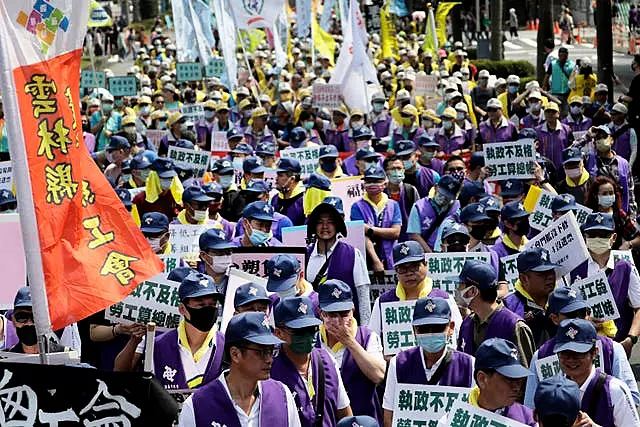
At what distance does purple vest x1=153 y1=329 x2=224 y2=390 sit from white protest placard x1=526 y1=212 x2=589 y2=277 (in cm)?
311

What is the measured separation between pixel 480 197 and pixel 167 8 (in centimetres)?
7471

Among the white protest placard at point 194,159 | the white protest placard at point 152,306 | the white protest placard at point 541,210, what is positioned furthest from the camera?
the white protest placard at point 194,159

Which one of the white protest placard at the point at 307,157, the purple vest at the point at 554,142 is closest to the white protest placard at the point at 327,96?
the purple vest at the point at 554,142

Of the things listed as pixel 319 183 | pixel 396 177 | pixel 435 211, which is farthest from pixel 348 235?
pixel 396 177

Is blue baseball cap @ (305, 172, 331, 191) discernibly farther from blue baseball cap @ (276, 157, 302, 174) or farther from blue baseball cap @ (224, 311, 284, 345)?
blue baseball cap @ (224, 311, 284, 345)

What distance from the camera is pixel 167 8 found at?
85750mm

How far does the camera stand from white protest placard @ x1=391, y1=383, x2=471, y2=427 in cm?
753

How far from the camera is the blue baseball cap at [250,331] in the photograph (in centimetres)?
664

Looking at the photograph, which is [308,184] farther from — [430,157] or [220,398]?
[220,398]

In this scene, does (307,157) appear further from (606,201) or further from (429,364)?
(429,364)

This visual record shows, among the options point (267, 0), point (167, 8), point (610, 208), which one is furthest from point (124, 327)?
point (167, 8)

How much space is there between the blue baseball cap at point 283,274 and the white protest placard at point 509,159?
6111mm

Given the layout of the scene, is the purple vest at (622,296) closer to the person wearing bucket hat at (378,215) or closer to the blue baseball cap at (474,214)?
the blue baseball cap at (474,214)

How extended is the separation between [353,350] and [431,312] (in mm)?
523
